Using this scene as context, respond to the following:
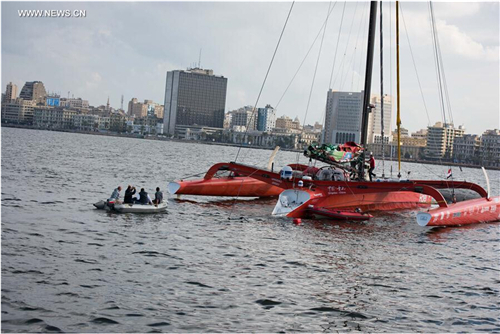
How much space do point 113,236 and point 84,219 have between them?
10.1ft

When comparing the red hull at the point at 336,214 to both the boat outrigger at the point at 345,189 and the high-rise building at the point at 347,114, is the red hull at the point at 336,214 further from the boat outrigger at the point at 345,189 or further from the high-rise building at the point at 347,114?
the high-rise building at the point at 347,114

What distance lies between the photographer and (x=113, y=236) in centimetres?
1705

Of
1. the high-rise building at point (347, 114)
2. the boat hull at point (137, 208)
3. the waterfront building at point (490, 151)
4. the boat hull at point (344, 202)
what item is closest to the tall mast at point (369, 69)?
the boat hull at point (344, 202)

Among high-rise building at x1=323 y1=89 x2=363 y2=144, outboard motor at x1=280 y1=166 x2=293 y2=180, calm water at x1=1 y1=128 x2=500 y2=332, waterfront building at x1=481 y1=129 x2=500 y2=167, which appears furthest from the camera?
waterfront building at x1=481 y1=129 x2=500 y2=167

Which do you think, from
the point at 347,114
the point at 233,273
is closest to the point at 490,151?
the point at 347,114

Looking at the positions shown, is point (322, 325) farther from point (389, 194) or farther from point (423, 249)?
point (389, 194)

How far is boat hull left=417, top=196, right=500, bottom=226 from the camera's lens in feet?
70.9

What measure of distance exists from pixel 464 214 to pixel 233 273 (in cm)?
1383

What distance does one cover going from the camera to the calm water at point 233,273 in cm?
1091

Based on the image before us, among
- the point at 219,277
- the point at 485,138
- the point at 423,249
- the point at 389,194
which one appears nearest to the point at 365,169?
the point at 389,194

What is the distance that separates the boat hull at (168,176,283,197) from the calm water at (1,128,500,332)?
3.63m

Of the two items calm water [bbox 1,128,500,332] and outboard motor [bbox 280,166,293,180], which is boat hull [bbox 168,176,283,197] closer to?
calm water [bbox 1,128,500,332]

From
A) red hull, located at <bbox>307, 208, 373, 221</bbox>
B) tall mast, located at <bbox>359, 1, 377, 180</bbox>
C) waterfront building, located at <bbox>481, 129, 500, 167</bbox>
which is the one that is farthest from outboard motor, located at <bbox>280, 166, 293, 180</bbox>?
waterfront building, located at <bbox>481, 129, 500, 167</bbox>

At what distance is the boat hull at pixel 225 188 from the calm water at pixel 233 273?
363cm
